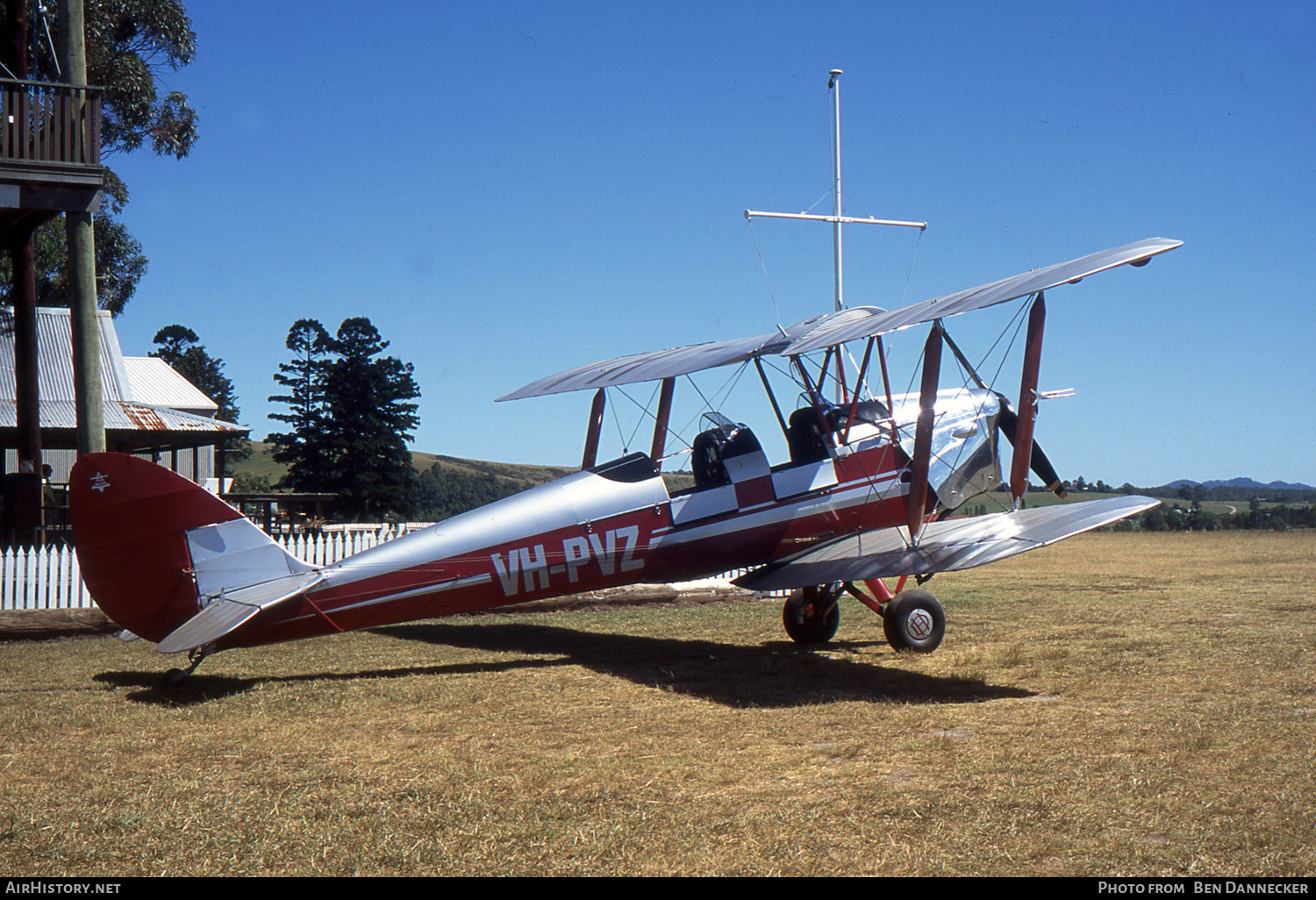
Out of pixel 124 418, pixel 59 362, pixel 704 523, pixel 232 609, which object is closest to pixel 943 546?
pixel 704 523

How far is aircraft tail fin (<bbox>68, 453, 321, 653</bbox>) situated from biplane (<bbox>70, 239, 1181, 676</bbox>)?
0.01 m

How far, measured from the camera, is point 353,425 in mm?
53375

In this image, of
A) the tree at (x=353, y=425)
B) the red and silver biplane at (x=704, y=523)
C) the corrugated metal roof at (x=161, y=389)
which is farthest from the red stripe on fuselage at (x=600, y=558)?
the tree at (x=353, y=425)

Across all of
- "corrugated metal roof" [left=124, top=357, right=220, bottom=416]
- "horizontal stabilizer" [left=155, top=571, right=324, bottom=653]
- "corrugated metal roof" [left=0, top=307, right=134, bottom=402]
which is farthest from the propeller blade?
→ "corrugated metal roof" [left=124, top=357, right=220, bottom=416]

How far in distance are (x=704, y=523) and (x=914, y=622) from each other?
2056 mm

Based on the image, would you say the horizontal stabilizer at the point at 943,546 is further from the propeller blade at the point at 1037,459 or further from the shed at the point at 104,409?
the shed at the point at 104,409

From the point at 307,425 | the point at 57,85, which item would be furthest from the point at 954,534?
the point at 307,425

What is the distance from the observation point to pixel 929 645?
8930 millimetres

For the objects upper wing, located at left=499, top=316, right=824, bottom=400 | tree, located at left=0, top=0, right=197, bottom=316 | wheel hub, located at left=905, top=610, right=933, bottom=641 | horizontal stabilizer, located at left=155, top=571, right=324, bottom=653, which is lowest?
wheel hub, located at left=905, top=610, right=933, bottom=641

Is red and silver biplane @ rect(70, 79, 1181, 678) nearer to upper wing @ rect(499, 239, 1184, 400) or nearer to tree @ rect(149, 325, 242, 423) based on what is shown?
upper wing @ rect(499, 239, 1184, 400)

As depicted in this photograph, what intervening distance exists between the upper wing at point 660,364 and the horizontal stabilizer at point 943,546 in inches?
78.9

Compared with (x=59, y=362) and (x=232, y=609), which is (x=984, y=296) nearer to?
(x=232, y=609)

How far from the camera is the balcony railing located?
1115 cm
